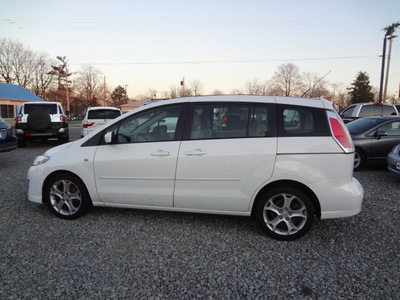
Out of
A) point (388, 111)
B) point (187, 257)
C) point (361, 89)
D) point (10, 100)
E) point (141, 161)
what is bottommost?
point (187, 257)

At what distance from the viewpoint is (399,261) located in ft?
9.49

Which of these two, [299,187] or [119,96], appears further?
[119,96]

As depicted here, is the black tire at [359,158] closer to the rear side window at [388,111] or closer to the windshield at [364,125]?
the windshield at [364,125]

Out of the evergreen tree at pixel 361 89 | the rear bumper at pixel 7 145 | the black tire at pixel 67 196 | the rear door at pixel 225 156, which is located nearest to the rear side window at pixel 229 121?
the rear door at pixel 225 156

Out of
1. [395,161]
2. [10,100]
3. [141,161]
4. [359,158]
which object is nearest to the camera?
[141,161]

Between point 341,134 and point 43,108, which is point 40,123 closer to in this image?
point 43,108

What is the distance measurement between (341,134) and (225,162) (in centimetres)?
135

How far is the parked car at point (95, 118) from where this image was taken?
11.1 m

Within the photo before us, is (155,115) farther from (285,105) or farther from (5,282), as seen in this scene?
(5,282)

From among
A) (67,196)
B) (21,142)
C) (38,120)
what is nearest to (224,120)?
(67,196)

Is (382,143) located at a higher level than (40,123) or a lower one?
lower

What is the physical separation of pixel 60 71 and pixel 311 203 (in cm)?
6580

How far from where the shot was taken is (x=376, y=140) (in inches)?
277

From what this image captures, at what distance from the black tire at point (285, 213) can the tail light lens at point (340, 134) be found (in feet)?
2.32
